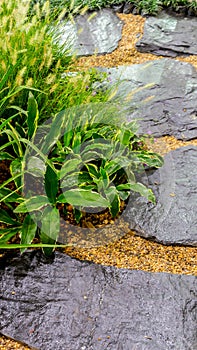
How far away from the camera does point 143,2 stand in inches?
169

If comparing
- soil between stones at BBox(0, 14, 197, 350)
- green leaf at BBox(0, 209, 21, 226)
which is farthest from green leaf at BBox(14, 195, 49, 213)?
soil between stones at BBox(0, 14, 197, 350)

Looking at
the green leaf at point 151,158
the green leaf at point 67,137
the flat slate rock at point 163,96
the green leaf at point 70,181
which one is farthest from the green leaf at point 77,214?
the flat slate rock at point 163,96

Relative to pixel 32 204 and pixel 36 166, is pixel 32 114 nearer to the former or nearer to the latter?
pixel 36 166

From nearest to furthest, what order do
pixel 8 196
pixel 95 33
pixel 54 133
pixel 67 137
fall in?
pixel 8 196
pixel 54 133
pixel 67 137
pixel 95 33

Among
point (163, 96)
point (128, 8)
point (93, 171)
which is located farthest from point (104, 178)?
point (128, 8)

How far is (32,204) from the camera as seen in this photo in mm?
1969

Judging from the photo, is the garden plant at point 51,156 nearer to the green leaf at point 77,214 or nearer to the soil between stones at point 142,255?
the green leaf at point 77,214

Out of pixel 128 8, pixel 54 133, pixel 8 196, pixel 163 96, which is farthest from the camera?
pixel 128 8

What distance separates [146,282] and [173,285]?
4.6 inches

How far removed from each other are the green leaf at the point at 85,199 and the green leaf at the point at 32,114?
36 centimetres

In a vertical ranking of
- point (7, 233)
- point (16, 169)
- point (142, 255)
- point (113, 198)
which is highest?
point (16, 169)

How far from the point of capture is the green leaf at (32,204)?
6.33 ft

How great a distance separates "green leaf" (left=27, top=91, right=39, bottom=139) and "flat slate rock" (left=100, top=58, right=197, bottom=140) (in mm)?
866

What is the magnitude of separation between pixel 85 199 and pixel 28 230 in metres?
0.29
